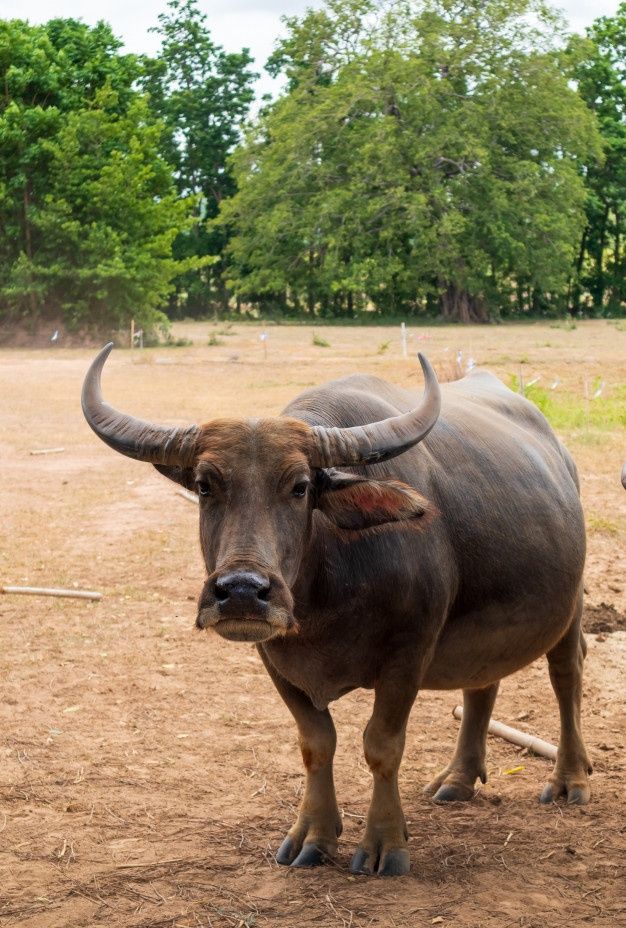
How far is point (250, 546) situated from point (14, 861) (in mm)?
1913

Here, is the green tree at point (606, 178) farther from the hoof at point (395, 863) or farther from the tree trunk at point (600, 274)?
the hoof at point (395, 863)

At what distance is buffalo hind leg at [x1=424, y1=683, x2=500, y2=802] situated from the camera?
18.2 ft

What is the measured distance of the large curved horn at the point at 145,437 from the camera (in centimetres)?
439

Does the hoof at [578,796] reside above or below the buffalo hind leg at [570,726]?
below

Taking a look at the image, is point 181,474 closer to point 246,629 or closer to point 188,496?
point 246,629

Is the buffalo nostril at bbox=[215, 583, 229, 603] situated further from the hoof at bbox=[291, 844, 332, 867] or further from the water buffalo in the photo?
the hoof at bbox=[291, 844, 332, 867]

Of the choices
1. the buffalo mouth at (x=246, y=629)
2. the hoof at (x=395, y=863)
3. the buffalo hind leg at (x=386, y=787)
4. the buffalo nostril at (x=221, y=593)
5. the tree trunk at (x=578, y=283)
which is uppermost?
the tree trunk at (x=578, y=283)

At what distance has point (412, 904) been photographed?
14.2ft

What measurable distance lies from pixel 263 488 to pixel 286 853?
1679 millimetres

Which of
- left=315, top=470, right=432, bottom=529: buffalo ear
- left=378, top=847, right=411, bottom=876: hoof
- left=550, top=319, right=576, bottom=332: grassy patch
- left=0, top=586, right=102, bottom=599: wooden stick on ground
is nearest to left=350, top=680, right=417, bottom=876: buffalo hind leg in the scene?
left=378, top=847, right=411, bottom=876: hoof

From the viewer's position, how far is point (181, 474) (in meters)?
4.49

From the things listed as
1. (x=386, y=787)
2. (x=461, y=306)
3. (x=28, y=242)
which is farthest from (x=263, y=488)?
(x=461, y=306)

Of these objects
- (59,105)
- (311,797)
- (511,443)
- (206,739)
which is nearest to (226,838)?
(311,797)

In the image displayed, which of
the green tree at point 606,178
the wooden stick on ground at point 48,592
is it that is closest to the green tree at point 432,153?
the green tree at point 606,178
